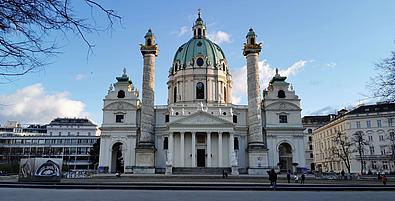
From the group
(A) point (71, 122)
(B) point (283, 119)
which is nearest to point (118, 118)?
(B) point (283, 119)

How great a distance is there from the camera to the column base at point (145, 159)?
188 feet

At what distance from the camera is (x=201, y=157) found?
62.4 metres

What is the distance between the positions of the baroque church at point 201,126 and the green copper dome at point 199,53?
94 cm

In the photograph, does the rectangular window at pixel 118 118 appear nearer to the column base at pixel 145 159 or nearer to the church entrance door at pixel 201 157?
the column base at pixel 145 159

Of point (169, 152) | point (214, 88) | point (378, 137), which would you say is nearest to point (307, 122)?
point (378, 137)

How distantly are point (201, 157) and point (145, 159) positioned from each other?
10546 mm

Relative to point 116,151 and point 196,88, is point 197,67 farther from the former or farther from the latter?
point 116,151

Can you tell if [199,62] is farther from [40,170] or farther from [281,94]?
[40,170]

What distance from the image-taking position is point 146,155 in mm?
58969

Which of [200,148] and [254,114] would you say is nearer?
[254,114]

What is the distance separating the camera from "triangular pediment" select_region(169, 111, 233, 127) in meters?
60.7

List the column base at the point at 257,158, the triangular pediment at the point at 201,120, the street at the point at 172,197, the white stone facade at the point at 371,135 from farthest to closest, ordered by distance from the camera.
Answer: the white stone facade at the point at 371,135 → the triangular pediment at the point at 201,120 → the column base at the point at 257,158 → the street at the point at 172,197

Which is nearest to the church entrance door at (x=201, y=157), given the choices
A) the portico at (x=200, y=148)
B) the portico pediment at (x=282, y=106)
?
the portico at (x=200, y=148)

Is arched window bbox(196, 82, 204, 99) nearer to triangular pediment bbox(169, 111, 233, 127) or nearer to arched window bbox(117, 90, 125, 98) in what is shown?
triangular pediment bbox(169, 111, 233, 127)
